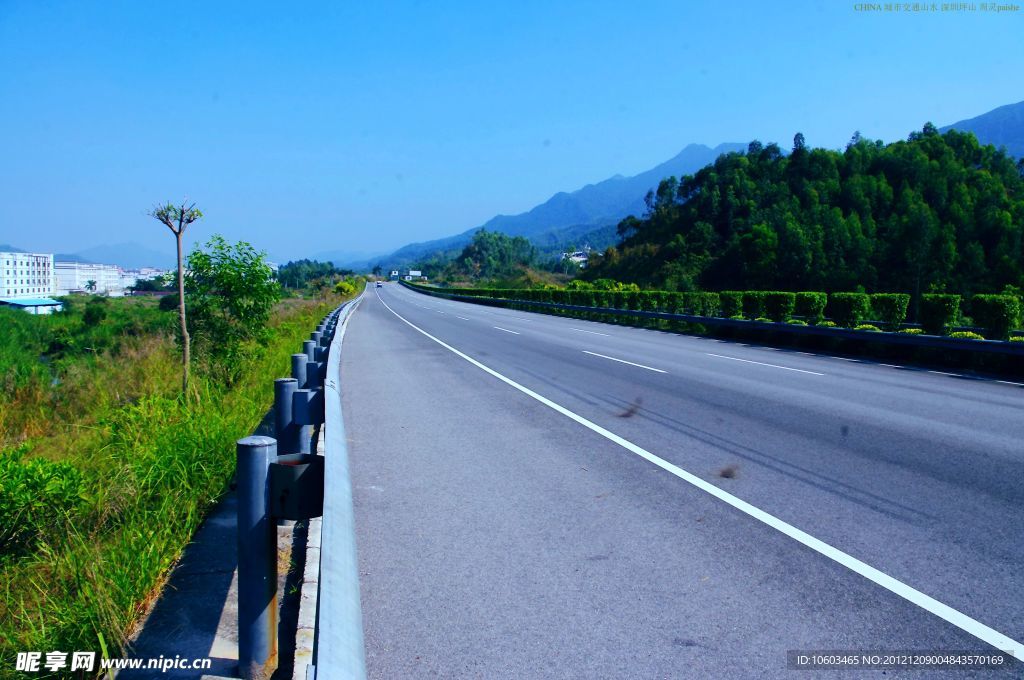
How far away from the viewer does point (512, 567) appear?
4.23m

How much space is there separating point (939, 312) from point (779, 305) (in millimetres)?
6706

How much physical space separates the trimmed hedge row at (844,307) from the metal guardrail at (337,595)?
18173 millimetres

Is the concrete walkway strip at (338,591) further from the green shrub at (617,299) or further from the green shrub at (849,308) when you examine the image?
the green shrub at (617,299)

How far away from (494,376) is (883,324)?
44.0 ft

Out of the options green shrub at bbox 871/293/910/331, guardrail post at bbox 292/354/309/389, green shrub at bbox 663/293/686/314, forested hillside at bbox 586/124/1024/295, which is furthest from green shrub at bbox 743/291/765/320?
forested hillside at bbox 586/124/1024/295

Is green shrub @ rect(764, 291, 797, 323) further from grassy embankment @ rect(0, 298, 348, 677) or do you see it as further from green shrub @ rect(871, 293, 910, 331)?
grassy embankment @ rect(0, 298, 348, 677)

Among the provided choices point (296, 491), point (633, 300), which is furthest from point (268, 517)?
point (633, 300)

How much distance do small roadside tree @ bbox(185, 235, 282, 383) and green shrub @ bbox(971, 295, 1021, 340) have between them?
1637cm

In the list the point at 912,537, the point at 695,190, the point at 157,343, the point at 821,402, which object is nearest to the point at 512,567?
the point at 912,537

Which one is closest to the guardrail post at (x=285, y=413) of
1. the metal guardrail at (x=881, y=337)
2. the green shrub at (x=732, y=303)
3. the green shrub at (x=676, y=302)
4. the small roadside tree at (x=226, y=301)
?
the small roadside tree at (x=226, y=301)

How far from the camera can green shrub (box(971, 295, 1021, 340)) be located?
16094 millimetres

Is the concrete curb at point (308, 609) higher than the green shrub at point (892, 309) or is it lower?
lower

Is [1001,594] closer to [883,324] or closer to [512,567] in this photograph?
[512,567]

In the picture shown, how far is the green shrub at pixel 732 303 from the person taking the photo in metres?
27.5
